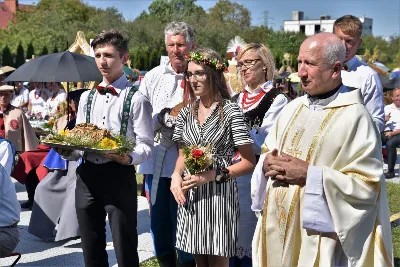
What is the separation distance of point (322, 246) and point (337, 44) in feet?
3.62

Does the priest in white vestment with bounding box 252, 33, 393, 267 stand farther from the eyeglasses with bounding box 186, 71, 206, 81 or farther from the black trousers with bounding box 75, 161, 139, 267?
the black trousers with bounding box 75, 161, 139, 267

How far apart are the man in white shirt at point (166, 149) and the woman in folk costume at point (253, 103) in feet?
1.46

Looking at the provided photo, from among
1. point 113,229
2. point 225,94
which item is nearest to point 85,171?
point 113,229

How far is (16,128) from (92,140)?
527 cm

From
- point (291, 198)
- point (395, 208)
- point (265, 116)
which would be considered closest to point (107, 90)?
point (265, 116)

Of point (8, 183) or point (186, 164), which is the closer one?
point (186, 164)

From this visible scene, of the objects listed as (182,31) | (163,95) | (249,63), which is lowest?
(163,95)

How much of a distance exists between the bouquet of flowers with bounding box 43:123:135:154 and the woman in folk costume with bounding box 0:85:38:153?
495 cm

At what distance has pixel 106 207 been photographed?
15.4ft

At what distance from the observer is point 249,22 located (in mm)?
76812

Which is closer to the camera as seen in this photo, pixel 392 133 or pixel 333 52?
pixel 333 52

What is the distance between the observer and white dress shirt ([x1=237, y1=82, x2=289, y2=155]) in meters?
5.14

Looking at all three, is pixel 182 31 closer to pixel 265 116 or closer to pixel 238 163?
pixel 265 116

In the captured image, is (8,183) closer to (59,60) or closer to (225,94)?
(225,94)
